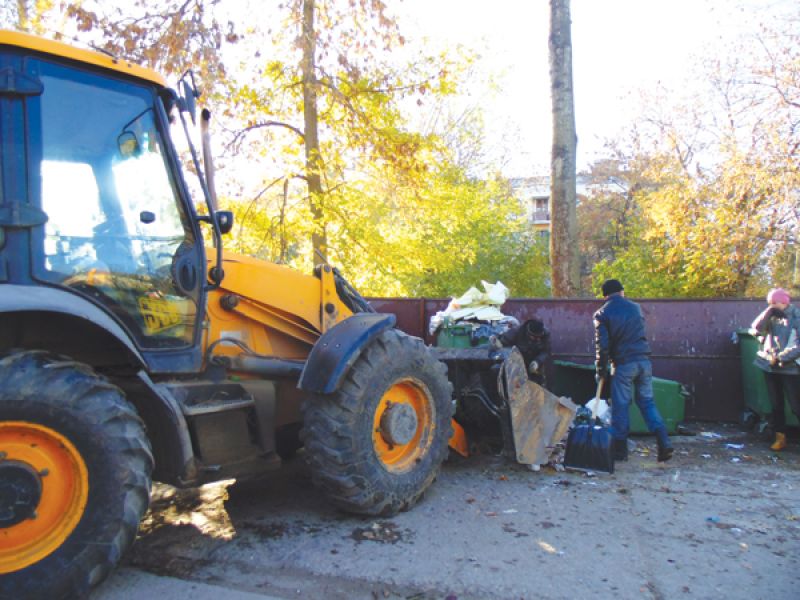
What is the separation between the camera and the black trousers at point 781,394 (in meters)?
6.64

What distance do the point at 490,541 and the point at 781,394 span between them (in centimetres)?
446

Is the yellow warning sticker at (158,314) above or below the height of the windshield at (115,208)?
below

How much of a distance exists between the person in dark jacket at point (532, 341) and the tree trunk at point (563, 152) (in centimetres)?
398

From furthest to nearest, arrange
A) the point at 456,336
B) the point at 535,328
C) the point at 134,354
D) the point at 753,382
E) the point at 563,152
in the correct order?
the point at 563,152 → the point at 456,336 → the point at 753,382 → the point at 535,328 → the point at 134,354

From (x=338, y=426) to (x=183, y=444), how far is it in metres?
0.99

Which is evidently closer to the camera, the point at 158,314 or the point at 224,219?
the point at 158,314

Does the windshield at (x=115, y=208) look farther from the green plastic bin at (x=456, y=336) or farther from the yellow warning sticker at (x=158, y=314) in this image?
the green plastic bin at (x=456, y=336)

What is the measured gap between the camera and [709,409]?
8.22 m

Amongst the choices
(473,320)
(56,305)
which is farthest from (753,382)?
(56,305)

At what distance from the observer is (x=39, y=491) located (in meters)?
2.97

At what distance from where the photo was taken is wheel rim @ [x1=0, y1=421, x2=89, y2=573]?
2910 mm

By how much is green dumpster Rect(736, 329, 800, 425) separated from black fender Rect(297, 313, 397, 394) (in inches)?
196

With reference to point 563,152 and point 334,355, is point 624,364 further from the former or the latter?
point 563,152

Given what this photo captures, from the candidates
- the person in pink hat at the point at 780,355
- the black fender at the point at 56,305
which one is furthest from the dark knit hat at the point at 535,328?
the black fender at the point at 56,305
